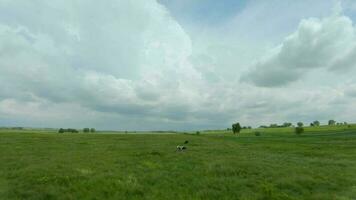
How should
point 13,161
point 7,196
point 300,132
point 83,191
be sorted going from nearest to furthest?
point 7,196 → point 83,191 → point 13,161 → point 300,132

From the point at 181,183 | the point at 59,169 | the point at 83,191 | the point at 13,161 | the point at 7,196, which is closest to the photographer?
the point at 7,196

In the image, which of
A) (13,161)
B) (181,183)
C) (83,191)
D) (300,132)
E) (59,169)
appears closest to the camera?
(83,191)

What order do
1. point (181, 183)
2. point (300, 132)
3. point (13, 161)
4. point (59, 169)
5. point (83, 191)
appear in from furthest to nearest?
point (300, 132), point (13, 161), point (59, 169), point (181, 183), point (83, 191)

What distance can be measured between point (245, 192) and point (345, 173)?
11401mm

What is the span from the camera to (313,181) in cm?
2108

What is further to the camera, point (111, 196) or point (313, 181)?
point (313, 181)

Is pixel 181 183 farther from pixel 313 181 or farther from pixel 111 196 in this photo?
pixel 313 181

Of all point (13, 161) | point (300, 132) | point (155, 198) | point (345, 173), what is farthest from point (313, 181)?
point (300, 132)

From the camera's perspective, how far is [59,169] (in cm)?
2397

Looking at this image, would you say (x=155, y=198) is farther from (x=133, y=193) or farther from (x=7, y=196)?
(x=7, y=196)

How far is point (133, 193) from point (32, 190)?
577cm

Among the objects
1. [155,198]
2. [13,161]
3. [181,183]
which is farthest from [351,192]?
[13,161]

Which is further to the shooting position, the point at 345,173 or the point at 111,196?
the point at 345,173

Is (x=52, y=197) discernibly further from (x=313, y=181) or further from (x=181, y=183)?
(x=313, y=181)
